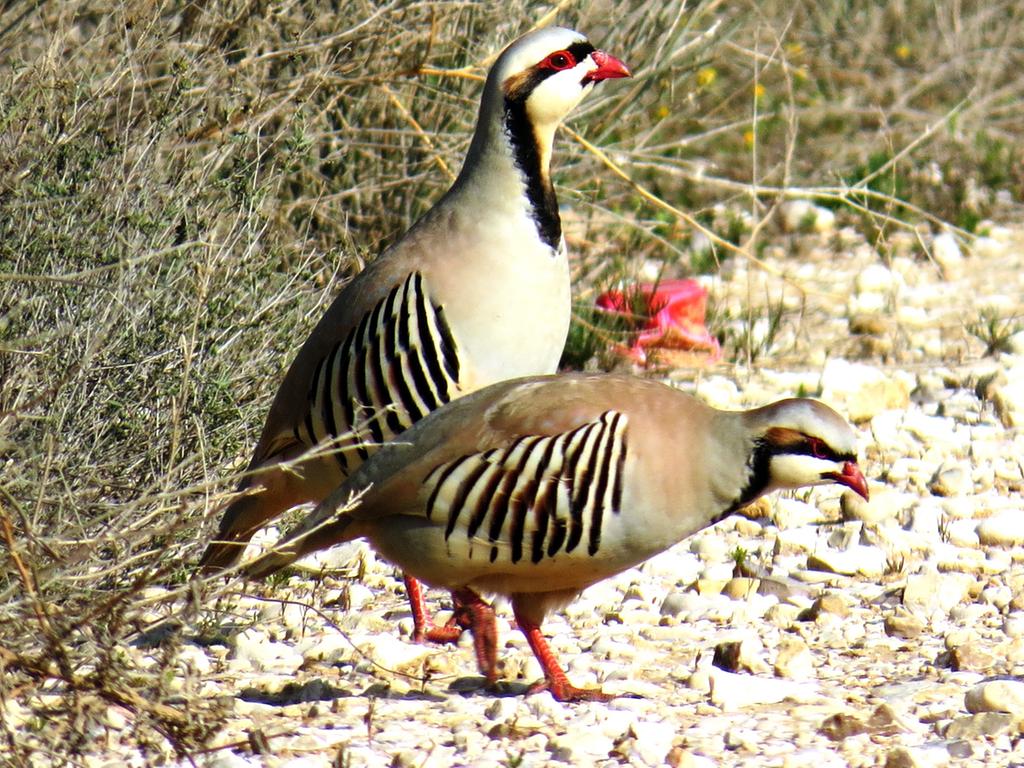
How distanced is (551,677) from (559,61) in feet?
6.24

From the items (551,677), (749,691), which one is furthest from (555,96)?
(749,691)

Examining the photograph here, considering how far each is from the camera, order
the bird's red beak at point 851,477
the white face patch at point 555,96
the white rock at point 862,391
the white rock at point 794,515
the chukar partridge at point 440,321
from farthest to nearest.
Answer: the white rock at point 862,391 < the white rock at point 794,515 < the white face patch at point 555,96 < the chukar partridge at point 440,321 < the bird's red beak at point 851,477

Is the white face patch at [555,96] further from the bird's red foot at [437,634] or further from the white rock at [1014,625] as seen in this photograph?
the white rock at [1014,625]

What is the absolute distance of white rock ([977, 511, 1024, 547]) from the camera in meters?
5.23

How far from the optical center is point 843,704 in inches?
158

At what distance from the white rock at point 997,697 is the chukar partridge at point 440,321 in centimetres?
155

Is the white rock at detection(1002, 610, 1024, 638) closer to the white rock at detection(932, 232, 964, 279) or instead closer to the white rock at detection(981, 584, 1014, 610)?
the white rock at detection(981, 584, 1014, 610)

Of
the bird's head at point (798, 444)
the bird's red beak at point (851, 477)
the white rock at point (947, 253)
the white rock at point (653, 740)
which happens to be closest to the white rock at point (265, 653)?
the white rock at point (653, 740)

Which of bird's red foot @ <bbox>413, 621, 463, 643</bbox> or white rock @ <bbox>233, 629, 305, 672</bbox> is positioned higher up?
white rock @ <bbox>233, 629, 305, 672</bbox>

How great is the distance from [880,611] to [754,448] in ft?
2.85

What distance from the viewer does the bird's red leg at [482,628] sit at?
4.22 meters

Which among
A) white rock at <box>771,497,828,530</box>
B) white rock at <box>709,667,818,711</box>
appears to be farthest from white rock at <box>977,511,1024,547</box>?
white rock at <box>709,667,818,711</box>

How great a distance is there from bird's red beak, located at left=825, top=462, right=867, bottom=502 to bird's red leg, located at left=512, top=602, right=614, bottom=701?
79 centimetres

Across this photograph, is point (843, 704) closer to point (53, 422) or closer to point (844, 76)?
point (53, 422)
